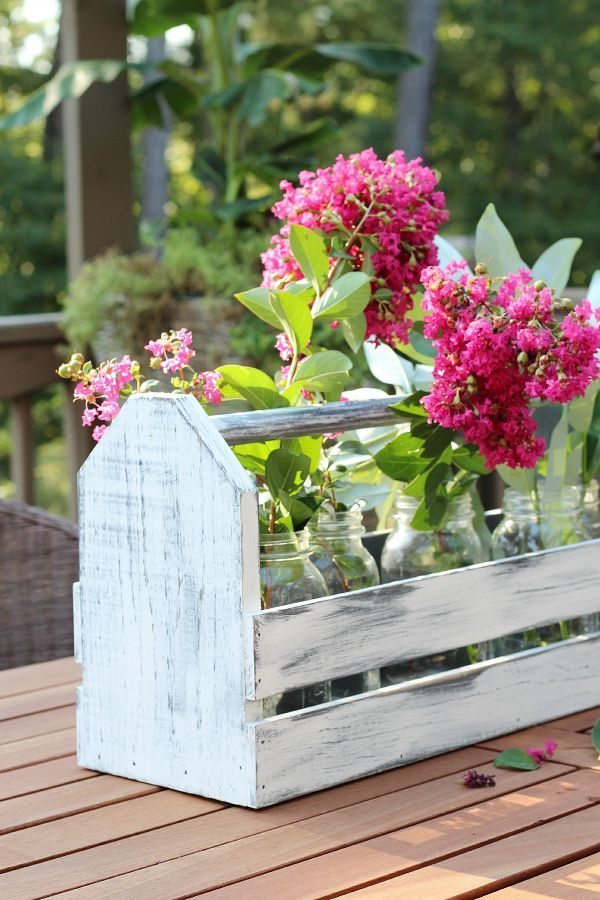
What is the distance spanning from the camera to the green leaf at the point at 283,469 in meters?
1.00

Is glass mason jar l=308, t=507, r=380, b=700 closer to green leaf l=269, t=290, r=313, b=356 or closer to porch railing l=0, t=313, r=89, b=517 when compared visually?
green leaf l=269, t=290, r=313, b=356

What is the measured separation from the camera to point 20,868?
83 centimetres

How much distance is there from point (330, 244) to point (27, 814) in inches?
21.9

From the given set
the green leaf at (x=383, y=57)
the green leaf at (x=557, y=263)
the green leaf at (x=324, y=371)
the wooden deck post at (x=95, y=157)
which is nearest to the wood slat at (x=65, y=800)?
the green leaf at (x=324, y=371)

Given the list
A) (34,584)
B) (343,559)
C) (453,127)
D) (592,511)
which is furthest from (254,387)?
(453,127)

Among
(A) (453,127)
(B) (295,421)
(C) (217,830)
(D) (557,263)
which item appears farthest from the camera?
(A) (453,127)

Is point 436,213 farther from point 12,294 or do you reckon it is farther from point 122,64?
point 12,294

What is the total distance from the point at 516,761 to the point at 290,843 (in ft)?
0.76

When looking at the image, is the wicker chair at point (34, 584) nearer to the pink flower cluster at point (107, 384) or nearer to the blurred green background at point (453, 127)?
the pink flower cluster at point (107, 384)

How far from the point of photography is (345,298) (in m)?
1.07

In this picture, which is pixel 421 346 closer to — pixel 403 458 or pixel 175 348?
pixel 403 458

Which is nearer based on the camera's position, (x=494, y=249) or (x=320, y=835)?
(x=320, y=835)

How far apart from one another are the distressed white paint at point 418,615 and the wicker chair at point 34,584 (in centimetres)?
73

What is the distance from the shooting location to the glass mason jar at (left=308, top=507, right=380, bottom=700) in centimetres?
105
